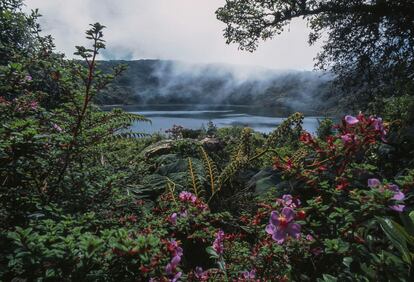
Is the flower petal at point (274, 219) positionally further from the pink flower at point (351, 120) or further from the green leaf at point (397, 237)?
the pink flower at point (351, 120)

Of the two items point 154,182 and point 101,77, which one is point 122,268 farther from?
point 154,182

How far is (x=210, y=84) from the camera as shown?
135 metres

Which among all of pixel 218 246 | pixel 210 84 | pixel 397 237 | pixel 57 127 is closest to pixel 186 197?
pixel 218 246

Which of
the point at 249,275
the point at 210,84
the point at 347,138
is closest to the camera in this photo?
the point at 347,138

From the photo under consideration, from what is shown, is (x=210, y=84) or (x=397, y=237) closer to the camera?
(x=397, y=237)

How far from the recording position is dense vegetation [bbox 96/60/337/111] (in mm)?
115000

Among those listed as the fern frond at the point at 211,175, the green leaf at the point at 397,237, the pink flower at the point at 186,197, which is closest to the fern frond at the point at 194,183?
the fern frond at the point at 211,175

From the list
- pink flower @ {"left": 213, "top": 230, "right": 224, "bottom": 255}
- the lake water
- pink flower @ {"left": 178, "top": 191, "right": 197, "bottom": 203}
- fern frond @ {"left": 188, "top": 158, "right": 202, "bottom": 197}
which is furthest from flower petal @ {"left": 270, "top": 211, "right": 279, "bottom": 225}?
the lake water

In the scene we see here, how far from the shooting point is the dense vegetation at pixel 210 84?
115m

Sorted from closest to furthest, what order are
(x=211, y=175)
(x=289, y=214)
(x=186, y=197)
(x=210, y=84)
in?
1. (x=289, y=214)
2. (x=186, y=197)
3. (x=211, y=175)
4. (x=210, y=84)

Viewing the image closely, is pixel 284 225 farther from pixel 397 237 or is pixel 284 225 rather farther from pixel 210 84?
pixel 210 84

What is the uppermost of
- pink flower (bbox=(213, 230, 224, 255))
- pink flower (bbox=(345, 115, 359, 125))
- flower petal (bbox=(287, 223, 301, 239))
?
pink flower (bbox=(345, 115, 359, 125))

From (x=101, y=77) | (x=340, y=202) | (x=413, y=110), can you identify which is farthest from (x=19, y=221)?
(x=413, y=110)

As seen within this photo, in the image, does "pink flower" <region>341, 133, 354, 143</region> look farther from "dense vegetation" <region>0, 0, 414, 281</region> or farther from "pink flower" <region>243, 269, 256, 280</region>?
"pink flower" <region>243, 269, 256, 280</region>
